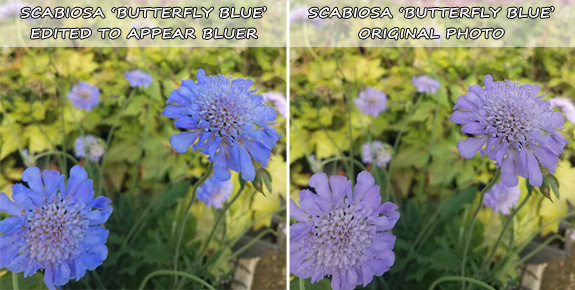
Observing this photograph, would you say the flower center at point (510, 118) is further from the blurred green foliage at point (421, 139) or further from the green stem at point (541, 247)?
the green stem at point (541, 247)

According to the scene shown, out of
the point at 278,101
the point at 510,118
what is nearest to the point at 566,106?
the point at 510,118

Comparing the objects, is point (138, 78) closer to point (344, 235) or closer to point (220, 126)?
point (220, 126)

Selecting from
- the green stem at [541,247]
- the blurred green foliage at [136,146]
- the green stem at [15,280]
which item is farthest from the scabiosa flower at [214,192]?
the green stem at [541,247]

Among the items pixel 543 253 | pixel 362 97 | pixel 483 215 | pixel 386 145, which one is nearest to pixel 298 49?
pixel 362 97

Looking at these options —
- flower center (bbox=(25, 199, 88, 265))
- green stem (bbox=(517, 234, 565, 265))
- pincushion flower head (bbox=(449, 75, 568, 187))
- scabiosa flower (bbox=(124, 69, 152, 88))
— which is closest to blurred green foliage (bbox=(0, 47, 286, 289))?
scabiosa flower (bbox=(124, 69, 152, 88))

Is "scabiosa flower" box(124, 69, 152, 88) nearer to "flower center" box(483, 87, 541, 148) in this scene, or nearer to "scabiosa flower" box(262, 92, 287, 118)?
"scabiosa flower" box(262, 92, 287, 118)
